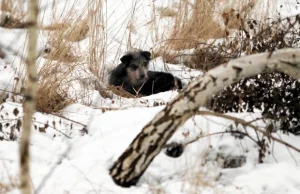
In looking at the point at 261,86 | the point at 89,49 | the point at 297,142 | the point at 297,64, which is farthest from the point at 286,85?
the point at 89,49

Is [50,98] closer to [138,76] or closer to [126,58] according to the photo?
[126,58]

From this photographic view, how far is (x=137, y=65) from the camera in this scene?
7262 millimetres

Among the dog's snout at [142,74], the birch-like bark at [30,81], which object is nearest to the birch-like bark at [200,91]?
the birch-like bark at [30,81]

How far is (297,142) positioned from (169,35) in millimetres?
4102

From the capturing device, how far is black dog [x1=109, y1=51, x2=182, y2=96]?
7156 millimetres

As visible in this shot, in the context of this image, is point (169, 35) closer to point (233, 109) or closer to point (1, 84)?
point (1, 84)

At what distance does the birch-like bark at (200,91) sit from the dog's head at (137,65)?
12.9 feet

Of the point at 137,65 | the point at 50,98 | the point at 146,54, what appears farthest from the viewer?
the point at 146,54

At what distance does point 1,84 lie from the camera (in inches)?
233

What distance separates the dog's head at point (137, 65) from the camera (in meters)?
7.31

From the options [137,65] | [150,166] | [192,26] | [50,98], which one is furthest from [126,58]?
[150,166]

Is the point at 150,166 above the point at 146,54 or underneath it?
underneath

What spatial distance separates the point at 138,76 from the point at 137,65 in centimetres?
28

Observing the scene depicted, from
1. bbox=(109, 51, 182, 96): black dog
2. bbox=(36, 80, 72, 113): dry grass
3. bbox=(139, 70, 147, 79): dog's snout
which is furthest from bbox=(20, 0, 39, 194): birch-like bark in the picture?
bbox=(139, 70, 147, 79): dog's snout
